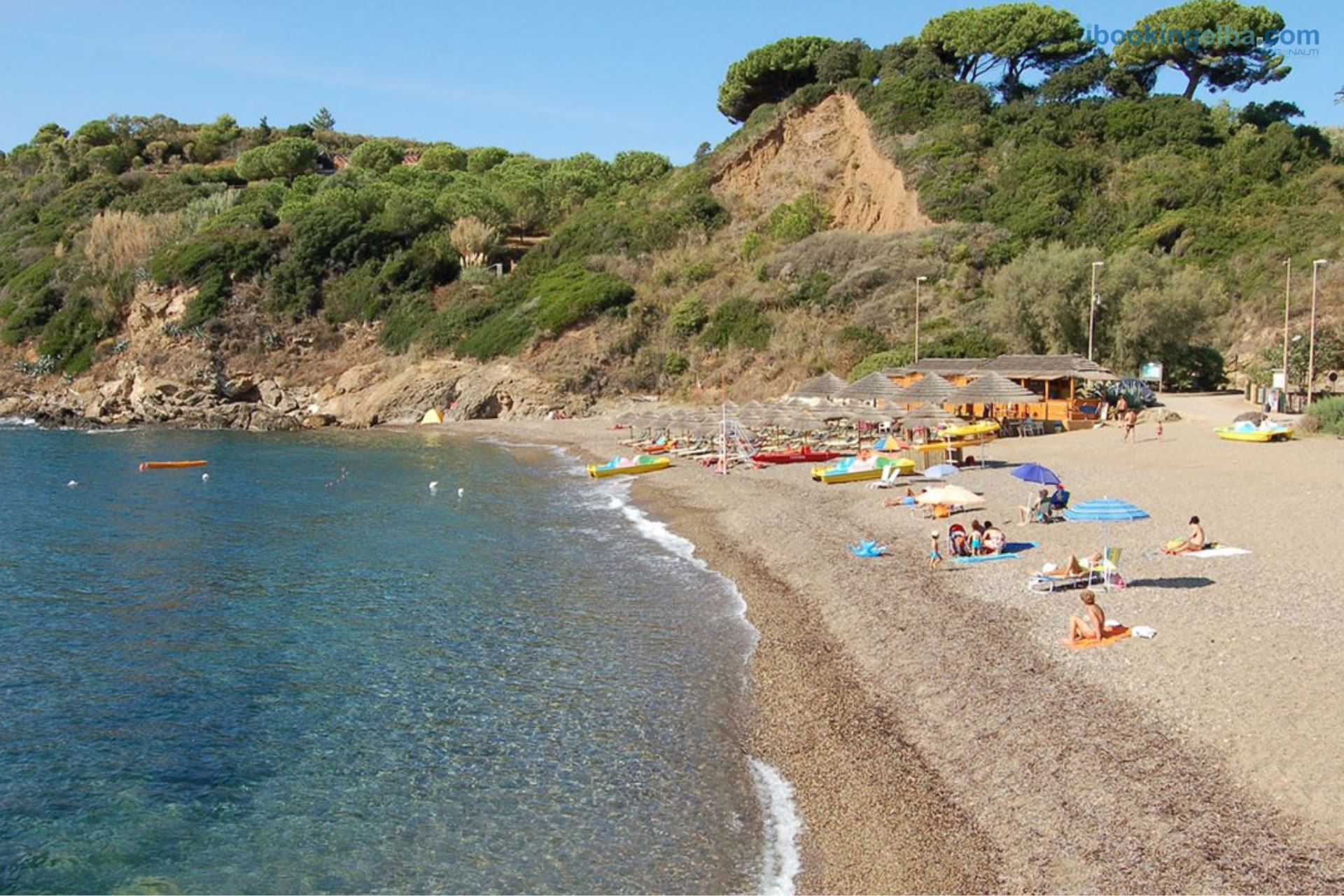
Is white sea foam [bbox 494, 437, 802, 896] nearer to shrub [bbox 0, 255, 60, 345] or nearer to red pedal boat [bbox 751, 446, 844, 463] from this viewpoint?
red pedal boat [bbox 751, 446, 844, 463]

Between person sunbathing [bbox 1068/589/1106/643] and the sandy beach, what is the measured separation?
11.8 inches

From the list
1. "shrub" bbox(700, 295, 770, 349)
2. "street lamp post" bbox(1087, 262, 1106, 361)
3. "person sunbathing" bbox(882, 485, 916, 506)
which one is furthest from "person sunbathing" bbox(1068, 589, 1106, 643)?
"shrub" bbox(700, 295, 770, 349)

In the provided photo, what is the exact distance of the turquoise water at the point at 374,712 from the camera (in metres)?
9.34

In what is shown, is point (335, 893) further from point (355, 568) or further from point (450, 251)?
point (450, 251)

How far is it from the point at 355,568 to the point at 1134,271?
3709cm

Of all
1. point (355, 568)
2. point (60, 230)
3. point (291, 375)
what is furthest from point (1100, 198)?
point (60, 230)

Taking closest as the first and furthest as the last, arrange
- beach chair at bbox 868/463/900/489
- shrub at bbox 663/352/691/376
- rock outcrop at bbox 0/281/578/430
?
beach chair at bbox 868/463/900/489, shrub at bbox 663/352/691/376, rock outcrop at bbox 0/281/578/430

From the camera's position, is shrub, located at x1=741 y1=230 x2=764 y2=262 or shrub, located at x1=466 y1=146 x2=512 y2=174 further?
shrub, located at x1=466 y1=146 x2=512 y2=174

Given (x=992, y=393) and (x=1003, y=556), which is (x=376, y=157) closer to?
(x=992, y=393)

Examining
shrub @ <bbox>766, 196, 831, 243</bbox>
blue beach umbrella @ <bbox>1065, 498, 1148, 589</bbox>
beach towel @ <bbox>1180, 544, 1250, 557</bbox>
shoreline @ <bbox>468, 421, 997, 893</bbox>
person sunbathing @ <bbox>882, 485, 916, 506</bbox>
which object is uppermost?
shrub @ <bbox>766, 196, 831, 243</bbox>

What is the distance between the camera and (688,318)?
185ft

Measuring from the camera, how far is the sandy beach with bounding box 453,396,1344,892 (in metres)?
8.24

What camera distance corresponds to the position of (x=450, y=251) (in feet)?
225

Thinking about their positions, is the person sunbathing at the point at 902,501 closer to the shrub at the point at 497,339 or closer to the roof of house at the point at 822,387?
the roof of house at the point at 822,387
